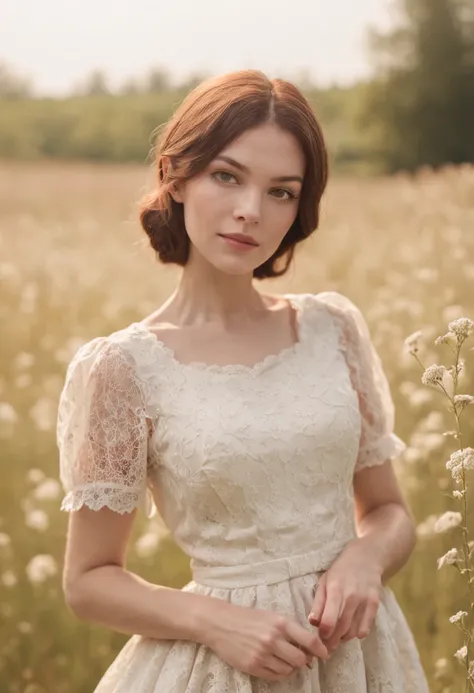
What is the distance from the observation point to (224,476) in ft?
5.44

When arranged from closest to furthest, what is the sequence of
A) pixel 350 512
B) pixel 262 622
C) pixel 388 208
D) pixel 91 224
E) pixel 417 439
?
pixel 262 622, pixel 350 512, pixel 417 439, pixel 388 208, pixel 91 224

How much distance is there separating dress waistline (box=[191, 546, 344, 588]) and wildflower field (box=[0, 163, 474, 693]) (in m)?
0.23

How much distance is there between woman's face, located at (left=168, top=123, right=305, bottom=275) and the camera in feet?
5.61

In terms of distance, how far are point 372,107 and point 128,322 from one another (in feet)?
5.14

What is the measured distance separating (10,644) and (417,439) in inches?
50.2

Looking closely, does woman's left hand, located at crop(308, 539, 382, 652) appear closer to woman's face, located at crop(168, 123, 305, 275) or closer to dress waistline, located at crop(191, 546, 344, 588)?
dress waistline, located at crop(191, 546, 344, 588)

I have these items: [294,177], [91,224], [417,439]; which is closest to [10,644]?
[417,439]

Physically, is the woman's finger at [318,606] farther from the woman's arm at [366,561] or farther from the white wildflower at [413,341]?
the white wildflower at [413,341]

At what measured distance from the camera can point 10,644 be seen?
8.87ft

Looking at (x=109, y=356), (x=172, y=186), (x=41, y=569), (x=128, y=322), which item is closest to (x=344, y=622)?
(x=109, y=356)

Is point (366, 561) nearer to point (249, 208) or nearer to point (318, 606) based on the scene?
point (318, 606)

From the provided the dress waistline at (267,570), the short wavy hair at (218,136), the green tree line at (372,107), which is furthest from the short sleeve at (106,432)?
the green tree line at (372,107)

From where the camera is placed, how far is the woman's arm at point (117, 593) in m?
1.65

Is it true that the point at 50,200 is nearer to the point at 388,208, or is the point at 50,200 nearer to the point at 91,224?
the point at 91,224
